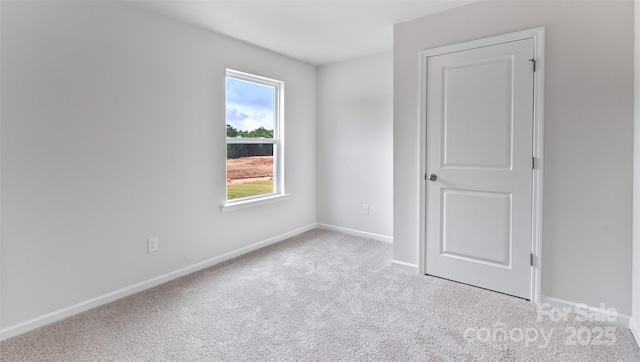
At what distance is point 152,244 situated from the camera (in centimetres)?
279

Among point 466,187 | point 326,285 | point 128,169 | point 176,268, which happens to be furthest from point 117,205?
point 466,187

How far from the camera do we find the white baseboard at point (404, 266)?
301 centimetres

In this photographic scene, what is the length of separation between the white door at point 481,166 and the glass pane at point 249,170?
1.95 m

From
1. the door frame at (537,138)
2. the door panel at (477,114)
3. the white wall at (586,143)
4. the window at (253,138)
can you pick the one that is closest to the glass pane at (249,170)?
the window at (253,138)

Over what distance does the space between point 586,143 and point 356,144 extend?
2.45m

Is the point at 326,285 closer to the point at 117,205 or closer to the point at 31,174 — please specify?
the point at 117,205

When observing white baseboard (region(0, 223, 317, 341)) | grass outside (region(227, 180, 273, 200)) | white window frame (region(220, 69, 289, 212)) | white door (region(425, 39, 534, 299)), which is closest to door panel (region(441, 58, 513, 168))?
white door (region(425, 39, 534, 299))

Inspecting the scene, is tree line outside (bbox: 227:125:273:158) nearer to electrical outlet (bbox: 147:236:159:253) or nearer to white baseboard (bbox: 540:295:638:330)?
electrical outlet (bbox: 147:236:159:253)

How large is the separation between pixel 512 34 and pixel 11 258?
3705 millimetres

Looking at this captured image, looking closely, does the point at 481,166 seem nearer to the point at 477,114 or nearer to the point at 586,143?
the point at 477,114

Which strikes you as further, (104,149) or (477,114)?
(477,114)

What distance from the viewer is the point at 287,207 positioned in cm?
422

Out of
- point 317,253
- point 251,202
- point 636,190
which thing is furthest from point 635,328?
point 251,202

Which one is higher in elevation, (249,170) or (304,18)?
(304,18)
